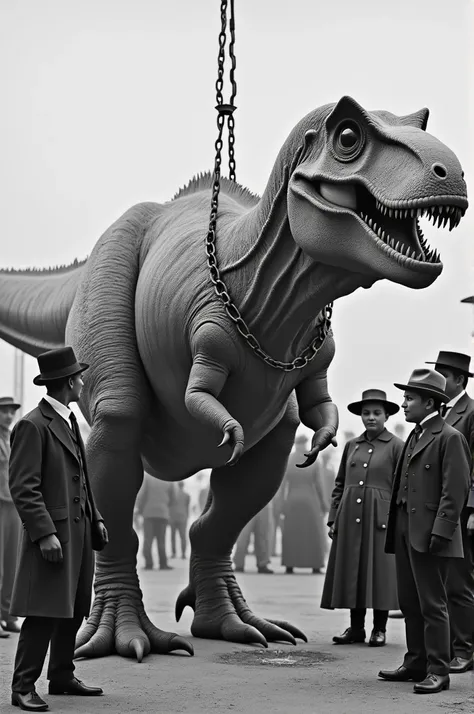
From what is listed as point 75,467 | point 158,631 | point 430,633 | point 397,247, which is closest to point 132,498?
point 158,631

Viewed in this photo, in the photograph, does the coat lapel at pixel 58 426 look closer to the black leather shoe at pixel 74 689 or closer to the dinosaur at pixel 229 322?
the dinosaur at pixel 229 322

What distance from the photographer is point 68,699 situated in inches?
219

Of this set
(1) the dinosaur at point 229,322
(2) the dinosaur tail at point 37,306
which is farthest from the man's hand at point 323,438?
(2) the dinosaur tail at point 37,306

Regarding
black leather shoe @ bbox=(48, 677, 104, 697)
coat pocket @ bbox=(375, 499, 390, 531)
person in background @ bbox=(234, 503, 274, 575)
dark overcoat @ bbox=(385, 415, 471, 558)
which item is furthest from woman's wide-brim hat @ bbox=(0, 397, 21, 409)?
person in background @ bbox=(234, 503, 274, 575)

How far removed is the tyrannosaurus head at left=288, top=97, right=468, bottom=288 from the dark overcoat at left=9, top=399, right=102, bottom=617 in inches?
60.9

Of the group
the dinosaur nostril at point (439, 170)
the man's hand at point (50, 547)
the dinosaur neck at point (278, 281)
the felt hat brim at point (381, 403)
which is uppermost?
the dinosaur nostril at point (439, 170)

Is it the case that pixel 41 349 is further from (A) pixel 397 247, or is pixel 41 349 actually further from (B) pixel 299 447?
(B) pixel 299 447

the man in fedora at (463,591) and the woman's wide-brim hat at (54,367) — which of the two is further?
the man in fedora at (463,591)

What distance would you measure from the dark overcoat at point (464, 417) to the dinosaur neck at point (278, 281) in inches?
46.3

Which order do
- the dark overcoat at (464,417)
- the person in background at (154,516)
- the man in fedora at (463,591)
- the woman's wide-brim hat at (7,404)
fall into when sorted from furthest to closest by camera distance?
the person in background at (154,516)
the woman's wide-brim hat at (7,404)
the dark overcoat at (464,417)
the man in fedora at (463,591)

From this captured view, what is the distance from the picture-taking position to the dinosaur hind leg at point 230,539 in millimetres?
7488

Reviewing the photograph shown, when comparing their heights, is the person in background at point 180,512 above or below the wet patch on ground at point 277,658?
above

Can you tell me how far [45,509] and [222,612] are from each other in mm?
2672

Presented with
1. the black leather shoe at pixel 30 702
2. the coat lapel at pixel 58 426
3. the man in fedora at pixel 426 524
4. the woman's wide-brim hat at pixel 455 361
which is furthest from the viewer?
the woman's wide-brim hat at pixel 455 361
